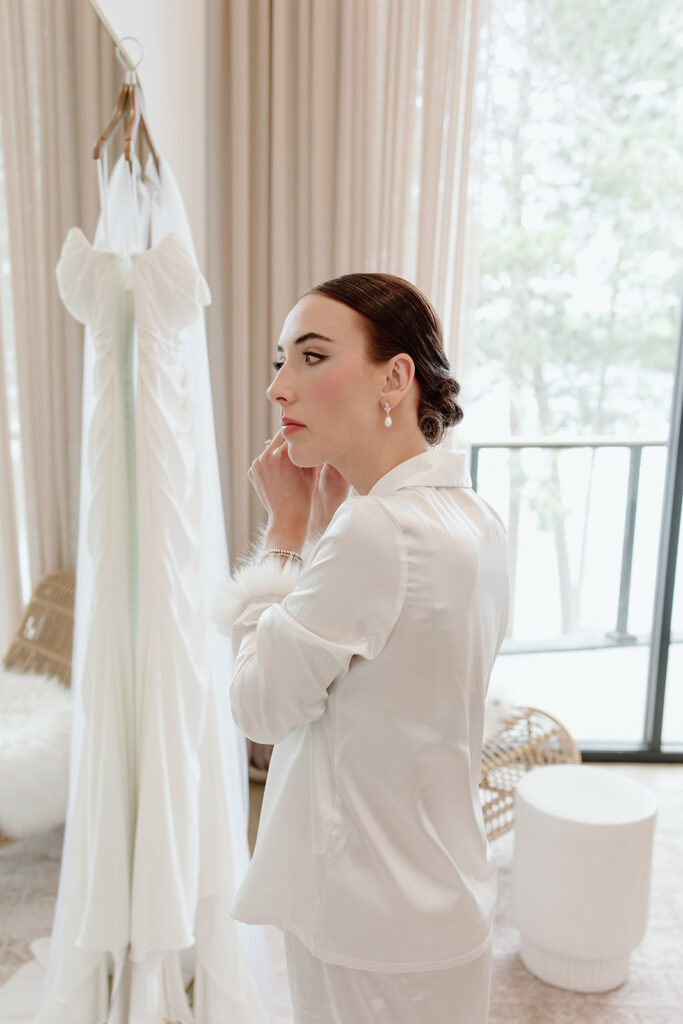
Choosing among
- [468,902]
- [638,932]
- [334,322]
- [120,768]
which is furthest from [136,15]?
[638,932]

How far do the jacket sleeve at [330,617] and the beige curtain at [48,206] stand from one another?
1.97 ft

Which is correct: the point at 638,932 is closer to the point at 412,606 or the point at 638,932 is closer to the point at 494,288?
the point at 412,606

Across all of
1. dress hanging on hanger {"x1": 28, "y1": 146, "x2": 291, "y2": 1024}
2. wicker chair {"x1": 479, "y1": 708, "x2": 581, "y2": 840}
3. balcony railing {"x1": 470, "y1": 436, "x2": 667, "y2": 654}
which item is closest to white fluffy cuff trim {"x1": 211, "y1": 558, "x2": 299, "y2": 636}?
dress hanging on hanger {"x1": 28, "y1": 146, "x2": 291, "y2": 1024}

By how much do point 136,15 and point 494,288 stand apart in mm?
1604

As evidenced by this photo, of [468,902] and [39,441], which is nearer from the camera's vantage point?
[468,902]

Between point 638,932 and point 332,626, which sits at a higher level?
point 332,626

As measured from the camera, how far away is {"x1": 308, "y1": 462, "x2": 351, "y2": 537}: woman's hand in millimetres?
1147

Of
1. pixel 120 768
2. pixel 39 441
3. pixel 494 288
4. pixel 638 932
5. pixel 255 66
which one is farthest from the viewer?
pixel 494 288

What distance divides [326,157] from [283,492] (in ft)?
5.50

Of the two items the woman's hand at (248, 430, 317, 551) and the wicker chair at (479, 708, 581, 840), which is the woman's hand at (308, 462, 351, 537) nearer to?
the woman's hand at (248, 430, 317, 551)

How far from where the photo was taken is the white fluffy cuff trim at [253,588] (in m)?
1.00

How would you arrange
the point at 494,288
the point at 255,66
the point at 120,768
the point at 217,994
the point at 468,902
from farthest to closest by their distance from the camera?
the point at 494,288
the point at 255,66
the point at 217,994
the point at 120,768
the point at 468,902

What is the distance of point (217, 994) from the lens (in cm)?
164

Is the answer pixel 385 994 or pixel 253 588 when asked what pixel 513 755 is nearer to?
pixel 385 994
